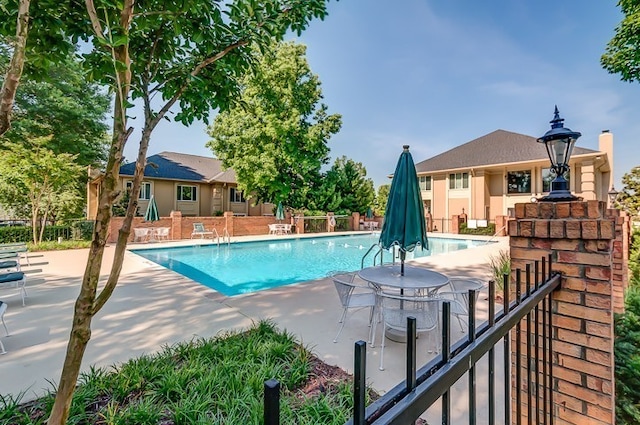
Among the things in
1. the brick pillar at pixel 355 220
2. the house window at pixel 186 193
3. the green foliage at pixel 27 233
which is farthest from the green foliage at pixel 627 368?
the house window at pixel 186 193

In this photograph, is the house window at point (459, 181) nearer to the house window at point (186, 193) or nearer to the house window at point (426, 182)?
the house window at point (426, 182)

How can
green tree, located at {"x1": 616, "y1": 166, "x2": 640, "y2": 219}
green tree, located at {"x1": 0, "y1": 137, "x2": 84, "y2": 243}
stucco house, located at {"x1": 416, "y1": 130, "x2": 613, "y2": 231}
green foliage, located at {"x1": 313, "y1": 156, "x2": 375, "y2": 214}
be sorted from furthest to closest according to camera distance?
green foliage, located at {"x1": 313, "y1": 156, "x2": 375, "y2": 214} → stucco house, located at {"x1": 416, "y1": 130, "x2": 613, "y2": 231} → green tree, located at {"x1": 616, "y1": 166, "x2": 640, "y2": 219} → green tree, located at {"x1": 0, "y1": 137, "x2": 84, "y2": 243}

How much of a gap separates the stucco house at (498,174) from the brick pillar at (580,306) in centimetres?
2012

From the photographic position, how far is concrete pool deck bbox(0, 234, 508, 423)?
11.5 ft

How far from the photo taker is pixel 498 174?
23953 millimetres

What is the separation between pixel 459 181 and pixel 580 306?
2542 cm

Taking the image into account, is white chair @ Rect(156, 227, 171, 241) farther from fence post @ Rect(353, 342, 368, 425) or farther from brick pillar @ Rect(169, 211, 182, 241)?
fence post @ Rect(353, 342, 368, 425)

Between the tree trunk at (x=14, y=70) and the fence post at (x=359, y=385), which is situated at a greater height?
the tree trunk at (x=14, y=70)

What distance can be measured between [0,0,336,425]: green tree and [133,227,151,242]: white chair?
15971 millimetres

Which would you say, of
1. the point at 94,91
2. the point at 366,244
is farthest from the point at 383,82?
the point at 94,91

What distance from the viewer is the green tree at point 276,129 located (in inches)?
781

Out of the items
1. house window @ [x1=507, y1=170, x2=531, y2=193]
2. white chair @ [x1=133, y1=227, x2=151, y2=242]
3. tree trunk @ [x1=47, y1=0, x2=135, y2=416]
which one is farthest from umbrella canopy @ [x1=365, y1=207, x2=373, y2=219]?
tree trunk @ [x1=47, y1=0, x2=135, y2=416]

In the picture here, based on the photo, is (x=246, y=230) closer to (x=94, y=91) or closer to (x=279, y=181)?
(x=279, y=181)

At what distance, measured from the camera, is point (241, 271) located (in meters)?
11.1
